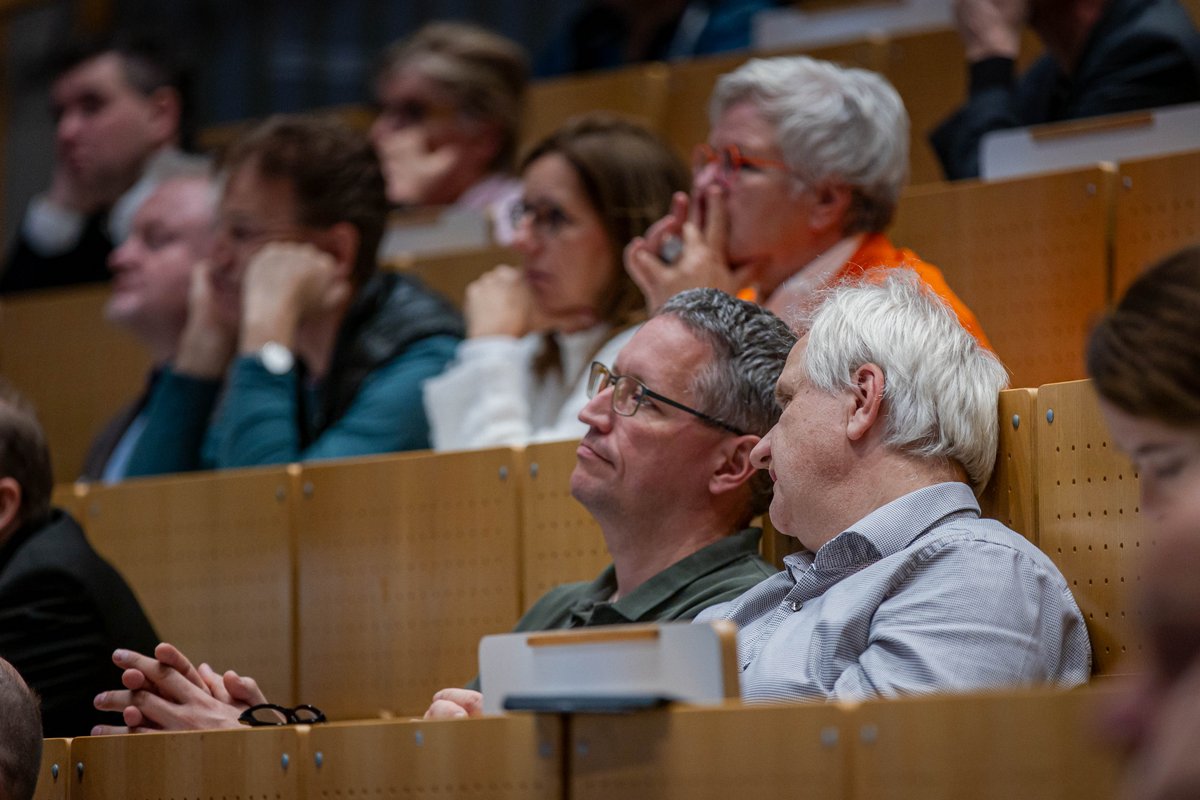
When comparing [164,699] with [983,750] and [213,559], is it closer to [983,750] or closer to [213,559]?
[213,559]

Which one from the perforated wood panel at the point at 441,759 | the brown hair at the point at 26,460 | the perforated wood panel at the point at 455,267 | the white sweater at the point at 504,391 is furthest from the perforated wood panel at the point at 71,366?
the perforated wood panel at the point at 441,759

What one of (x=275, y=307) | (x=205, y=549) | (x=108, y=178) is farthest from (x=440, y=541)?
(x=108, y=178)

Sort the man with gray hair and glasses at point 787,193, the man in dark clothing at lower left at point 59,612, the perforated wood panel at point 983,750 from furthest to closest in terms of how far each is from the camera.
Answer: the man with gray hair and glasses at point 787,193 < the man in dark clothing at lower left at point 59,612 < the perforated wood panel at point 983,750

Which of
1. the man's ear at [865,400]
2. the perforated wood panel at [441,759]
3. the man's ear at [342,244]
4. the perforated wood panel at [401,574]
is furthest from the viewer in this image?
the man's ear at [342,244]

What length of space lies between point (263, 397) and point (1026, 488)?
1612mm

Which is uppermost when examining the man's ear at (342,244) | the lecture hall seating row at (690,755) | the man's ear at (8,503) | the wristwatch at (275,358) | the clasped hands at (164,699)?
the man's ear at (342,244)

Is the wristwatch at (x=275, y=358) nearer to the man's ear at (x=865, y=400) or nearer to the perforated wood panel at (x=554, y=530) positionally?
the perforated wood panel at (x=554, y=530)

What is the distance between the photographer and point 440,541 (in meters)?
2.76

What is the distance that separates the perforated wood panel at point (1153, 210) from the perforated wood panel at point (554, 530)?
3.00 feet

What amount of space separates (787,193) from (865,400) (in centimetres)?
90

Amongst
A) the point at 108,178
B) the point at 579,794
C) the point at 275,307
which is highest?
the point at 108,178

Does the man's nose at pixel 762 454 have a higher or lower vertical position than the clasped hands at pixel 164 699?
higher

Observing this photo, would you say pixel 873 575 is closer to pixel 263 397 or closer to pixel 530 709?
pixel 530 709

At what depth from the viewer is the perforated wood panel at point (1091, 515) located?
1952 mm
